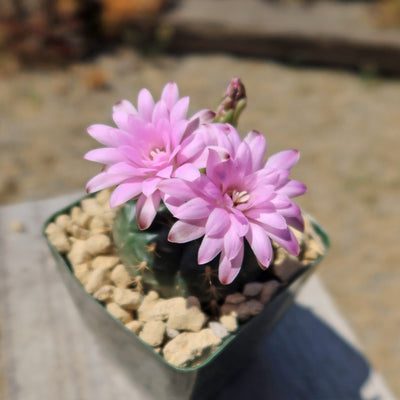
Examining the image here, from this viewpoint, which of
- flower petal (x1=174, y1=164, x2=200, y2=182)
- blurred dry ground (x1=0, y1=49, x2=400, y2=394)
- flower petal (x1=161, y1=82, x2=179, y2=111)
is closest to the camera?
flower petal (x1=174, y1=164, x2=200, y2=182)

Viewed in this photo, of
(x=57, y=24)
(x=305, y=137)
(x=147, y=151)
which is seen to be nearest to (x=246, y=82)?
(x=305, y=137)

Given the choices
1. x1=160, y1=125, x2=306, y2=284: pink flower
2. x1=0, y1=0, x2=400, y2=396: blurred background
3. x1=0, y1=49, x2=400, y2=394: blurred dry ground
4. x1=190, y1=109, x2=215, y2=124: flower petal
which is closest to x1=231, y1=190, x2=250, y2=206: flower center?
x1=160, y1=125, x2=306, y2=284: pink flower

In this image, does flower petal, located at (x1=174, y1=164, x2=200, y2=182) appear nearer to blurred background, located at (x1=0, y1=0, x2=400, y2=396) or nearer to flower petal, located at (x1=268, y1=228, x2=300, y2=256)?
flower petal, located at (x1=268, y1=228, x2=300, y2=256)

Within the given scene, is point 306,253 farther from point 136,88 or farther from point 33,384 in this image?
point 136,88

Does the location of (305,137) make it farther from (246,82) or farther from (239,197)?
(239,197)

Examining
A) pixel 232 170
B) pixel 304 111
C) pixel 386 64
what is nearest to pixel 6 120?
pixel 304 111

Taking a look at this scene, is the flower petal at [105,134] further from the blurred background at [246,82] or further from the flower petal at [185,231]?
the blurred background at [246,82]
